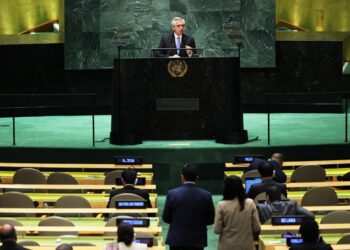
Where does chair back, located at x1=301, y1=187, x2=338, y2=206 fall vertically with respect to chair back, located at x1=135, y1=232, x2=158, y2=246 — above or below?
above

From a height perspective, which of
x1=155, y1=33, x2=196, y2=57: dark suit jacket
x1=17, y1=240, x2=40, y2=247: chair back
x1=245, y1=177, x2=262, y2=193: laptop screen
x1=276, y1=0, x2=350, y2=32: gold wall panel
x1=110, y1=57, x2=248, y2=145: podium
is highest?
x1=276, y1=0, x2=350, y2=32: gold wall panel

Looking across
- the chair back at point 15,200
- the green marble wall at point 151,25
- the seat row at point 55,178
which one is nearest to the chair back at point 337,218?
the chair back at point 15,200

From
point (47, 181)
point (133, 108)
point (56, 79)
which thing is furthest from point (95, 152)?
point (56, 79)

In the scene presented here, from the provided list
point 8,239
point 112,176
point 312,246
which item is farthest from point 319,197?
point 8,239

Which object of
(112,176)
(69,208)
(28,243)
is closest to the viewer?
(28,243)

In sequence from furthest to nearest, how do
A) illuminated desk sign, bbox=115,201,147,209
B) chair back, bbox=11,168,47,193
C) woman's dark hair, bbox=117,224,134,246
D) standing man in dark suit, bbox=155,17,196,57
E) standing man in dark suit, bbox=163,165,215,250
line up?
1. standing man in dark suit, bbox=155,17,196,57
2. chair back, bbox=11,168,47,193
3. illuminated desk sign, bbox=115,201,147,209
4. standing man in dark suit, bbox=163,165,215,250
5. woman's dark hair, bbox=117,224,134,246

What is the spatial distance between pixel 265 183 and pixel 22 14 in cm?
1222

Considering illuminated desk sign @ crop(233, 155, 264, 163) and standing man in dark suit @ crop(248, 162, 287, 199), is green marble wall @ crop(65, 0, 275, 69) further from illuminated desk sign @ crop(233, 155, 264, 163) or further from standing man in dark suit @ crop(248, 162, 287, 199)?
standing man in dark suit @ crop(248, 162, 287, 199)

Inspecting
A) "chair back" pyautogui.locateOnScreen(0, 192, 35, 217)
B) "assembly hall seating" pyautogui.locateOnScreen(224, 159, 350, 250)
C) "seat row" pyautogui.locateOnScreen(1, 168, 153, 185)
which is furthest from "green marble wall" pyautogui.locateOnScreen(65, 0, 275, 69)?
"chair back" pyautogui.locateOnScreen(0, 192, 35, 217)

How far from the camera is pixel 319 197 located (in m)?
12.6

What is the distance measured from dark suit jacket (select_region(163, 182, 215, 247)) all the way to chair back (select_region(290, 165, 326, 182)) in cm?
466

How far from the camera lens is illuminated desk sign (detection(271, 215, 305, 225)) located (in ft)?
34.7

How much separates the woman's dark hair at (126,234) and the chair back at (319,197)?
428 centimetres

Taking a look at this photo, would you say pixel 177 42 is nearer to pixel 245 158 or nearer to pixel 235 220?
pixel 245 158
